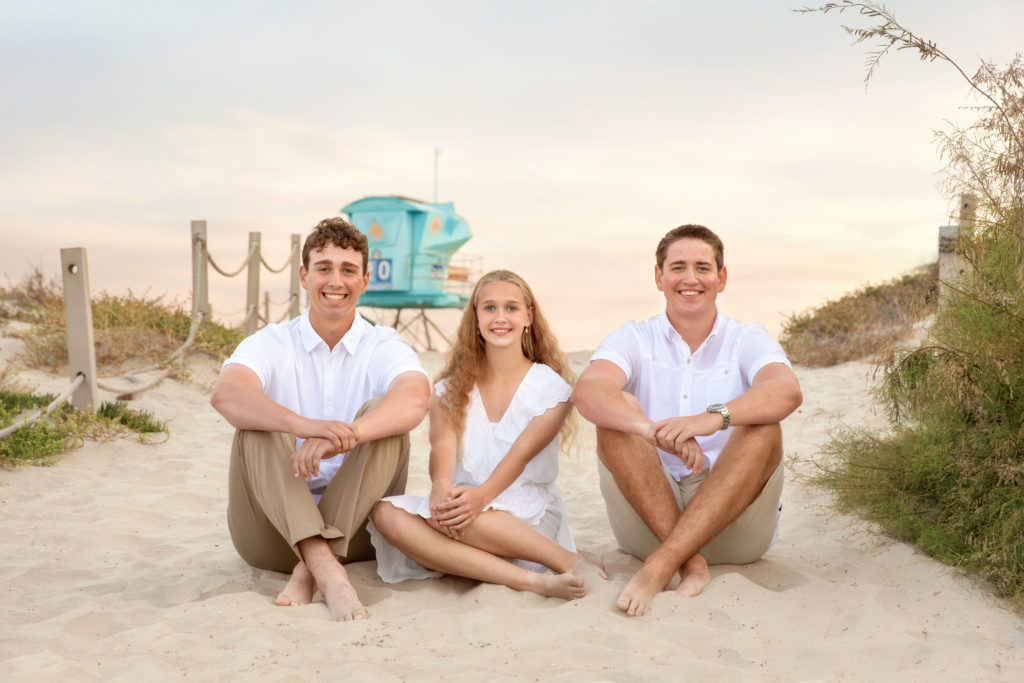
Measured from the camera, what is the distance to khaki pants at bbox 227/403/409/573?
11.7 feet

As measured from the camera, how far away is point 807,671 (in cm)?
298

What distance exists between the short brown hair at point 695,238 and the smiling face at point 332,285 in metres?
1.37

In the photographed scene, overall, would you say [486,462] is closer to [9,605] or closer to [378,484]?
[378,484]

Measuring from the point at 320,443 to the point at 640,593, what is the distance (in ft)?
4.61

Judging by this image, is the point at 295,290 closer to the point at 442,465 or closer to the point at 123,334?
the point at 123,334

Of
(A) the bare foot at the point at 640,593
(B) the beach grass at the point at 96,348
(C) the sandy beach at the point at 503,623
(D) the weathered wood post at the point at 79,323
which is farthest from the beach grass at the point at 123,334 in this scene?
(A) the bare foot at the point at 640,593

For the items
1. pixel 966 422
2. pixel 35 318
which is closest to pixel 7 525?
pixel 966 422

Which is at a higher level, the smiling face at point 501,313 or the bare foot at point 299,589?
the smiling face at point 501,313

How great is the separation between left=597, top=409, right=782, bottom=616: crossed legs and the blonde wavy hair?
18.0 inches

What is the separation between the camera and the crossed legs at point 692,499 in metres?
3.55

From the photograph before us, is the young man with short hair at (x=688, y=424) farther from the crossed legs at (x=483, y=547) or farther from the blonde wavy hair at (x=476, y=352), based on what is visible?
the crossed legs at (x=483, y=547)

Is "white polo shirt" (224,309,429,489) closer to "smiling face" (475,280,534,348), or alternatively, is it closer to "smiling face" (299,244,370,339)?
"smiling face" (299,244,370,339)

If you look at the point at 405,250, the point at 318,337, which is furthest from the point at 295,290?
the point at 318,337

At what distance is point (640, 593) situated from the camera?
3.38 metres
